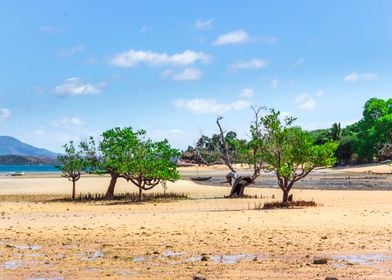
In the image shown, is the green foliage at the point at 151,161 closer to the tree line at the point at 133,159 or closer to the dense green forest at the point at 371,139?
the tree line at the point at 133,159

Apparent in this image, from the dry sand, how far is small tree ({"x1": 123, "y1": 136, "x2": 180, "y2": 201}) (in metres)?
11.8

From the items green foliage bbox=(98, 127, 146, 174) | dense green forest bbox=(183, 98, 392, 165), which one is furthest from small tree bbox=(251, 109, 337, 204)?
dense green forest bbox=(183, 98, 392, 165)

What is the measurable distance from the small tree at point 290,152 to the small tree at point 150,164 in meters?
8.39

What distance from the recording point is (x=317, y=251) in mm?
14289

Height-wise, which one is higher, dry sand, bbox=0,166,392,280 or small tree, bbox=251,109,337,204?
small tree, bbox=251,109,337,204

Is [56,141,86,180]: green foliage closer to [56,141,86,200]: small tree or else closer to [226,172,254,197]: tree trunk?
[56,141,86,200]: small tree

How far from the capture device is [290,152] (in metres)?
30.1

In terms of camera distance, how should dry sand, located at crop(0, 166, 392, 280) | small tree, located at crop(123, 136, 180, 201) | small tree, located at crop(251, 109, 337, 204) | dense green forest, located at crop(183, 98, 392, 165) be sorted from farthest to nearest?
dense green forest, located at crop(183, 98, 392, 165), small tree, located at crop(123, 136, 180, 201), small tree, located at crop(251, 109, 337, 204), dry sand, located at crop(0, 166, 392, 280)

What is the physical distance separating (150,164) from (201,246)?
21.7 meters

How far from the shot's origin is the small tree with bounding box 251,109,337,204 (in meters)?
30.0

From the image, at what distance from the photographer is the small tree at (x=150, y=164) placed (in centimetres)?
3703

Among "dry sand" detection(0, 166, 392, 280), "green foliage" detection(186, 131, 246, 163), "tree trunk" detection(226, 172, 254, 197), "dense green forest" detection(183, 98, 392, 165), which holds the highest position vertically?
"dense green forest" detection(183, 98, 392, 165)

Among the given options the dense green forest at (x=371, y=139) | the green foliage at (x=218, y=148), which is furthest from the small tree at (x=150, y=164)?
the dense green forest at (x=371, y=139)

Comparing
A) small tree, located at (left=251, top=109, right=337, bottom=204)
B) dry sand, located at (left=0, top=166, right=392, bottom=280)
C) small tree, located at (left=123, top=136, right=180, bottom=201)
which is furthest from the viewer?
small tree, located at (left=123, top=136, right=180, bottom=201)
